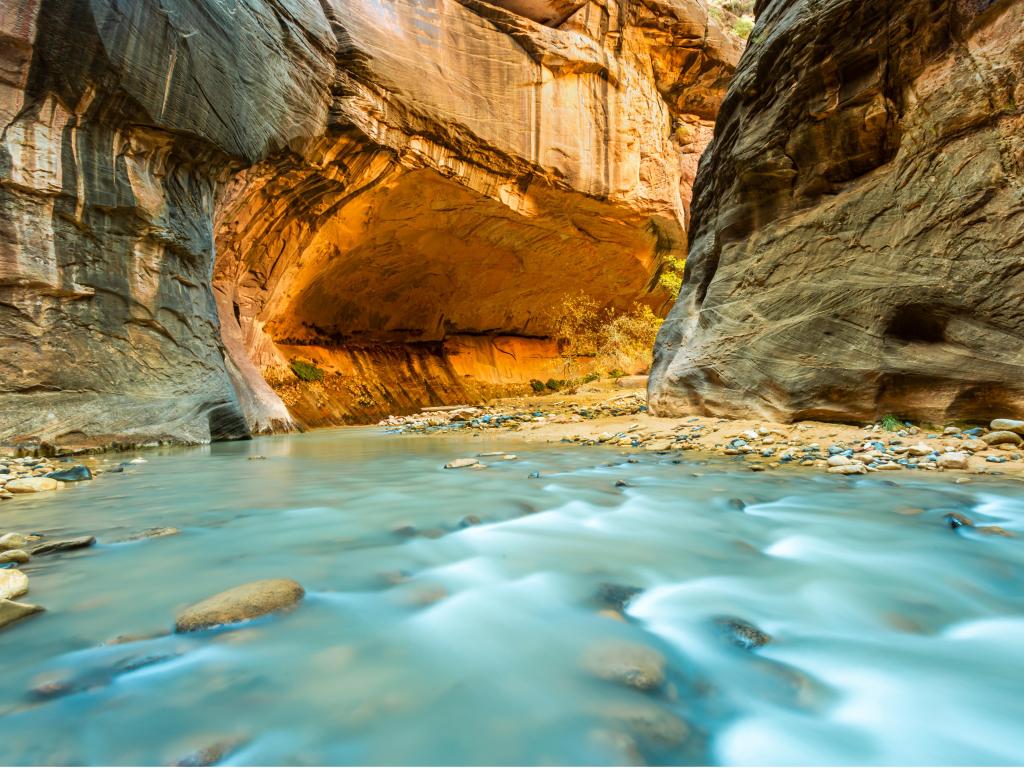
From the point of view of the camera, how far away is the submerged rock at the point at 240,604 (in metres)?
1.42

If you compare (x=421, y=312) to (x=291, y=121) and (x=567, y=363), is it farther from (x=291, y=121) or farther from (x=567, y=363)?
(x=291, y=121)

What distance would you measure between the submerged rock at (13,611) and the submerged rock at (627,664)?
1.62 metres

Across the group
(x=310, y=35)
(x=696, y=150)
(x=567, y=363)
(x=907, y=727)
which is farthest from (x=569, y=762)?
(x=696, y=150)

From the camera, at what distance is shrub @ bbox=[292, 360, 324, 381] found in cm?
1524

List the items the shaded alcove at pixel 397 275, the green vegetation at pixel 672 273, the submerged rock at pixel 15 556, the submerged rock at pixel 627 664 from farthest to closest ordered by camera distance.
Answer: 1. the green vegetation at pixel 672 273
2. the shaded alcove at pixel 397 275
3. the submerged rock at pixel 15 556
4. the submerged rock at pixel 627 664

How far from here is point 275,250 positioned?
12.4m

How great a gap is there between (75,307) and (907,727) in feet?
29.6

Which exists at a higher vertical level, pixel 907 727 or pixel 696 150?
pixel 696 150

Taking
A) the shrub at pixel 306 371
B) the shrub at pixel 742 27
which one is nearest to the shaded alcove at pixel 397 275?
the shrub at pixel 306 371

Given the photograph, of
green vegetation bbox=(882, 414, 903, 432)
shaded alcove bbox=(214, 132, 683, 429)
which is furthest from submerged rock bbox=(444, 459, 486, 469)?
shaded alcove bbox=(214, 132, 683, 429)

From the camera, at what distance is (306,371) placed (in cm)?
1559

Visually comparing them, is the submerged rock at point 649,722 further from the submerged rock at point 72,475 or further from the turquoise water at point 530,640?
the submerged rock at point 72,475

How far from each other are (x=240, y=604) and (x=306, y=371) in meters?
Answer: 15.2

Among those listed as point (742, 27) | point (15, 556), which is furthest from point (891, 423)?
point (742, 27)
